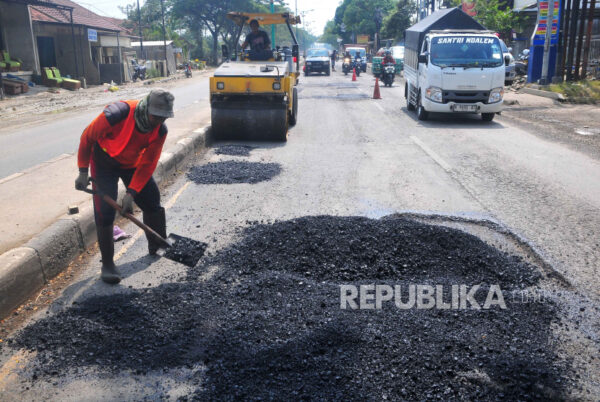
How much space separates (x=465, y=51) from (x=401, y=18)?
47367 mm

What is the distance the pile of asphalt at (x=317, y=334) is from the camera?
115 inches

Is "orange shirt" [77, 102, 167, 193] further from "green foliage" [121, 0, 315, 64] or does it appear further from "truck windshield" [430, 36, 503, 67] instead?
Answer: "green foliage" [121, 0, 315, 64]

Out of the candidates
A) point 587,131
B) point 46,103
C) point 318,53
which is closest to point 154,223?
point 587,131

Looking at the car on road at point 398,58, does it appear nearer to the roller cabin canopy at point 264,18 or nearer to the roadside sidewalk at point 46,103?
the roadside sidewalk at point 46,103

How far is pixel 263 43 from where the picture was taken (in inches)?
478

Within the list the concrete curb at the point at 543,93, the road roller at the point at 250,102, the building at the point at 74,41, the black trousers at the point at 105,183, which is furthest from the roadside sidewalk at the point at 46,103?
the concrete curb at the point at 543,93

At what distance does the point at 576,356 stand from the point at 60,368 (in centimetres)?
309

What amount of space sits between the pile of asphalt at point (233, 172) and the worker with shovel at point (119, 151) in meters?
3.17

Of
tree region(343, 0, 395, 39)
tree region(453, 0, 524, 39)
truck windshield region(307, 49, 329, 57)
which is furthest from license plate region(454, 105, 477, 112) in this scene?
tree region(343, 0, 395, 39)

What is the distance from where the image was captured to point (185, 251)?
4.41 meters

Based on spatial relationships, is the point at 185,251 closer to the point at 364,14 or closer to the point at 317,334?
the point at 317,334

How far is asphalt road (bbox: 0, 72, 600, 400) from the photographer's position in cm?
311

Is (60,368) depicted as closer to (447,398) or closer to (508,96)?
(447,398)

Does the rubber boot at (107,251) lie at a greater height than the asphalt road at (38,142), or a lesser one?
greater
